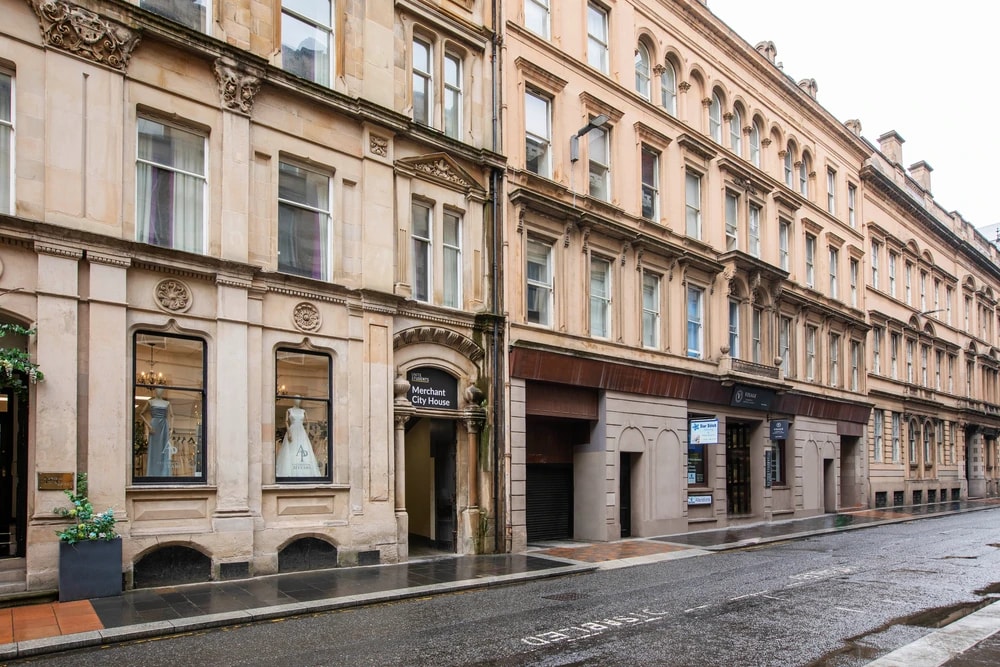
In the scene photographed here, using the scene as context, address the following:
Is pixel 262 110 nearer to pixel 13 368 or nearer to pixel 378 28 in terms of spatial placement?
pixel 378 28

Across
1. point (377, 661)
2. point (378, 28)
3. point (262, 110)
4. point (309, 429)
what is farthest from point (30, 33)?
point (377, 661)

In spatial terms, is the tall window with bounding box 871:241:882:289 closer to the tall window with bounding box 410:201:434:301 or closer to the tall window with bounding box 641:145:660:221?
the tall window with bounding box 641:145:660:221

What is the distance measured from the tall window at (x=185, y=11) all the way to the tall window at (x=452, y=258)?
6299mm

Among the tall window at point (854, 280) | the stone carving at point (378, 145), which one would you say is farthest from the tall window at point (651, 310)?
the tall window at point (854, 280)

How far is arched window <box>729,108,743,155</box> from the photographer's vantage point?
94.4 ft

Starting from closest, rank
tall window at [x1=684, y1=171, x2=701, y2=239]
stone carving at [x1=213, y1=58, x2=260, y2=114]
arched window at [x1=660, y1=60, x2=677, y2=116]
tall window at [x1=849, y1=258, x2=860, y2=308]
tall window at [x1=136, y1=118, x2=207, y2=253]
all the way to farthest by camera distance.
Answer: tall window at [x1=136, y1=118, x2=207, y2=253] < stone carving at [x1=213, y1=58, x2=260, y2=114] < arched window at [x1=660, y1=60, x2=677, y2=116] < tall window at [x1=684, y1=171, x2=701, y2=239] < tall window at [x1=849, y1=258, x2=860, y2=308]

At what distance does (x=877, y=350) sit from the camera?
3712 cm

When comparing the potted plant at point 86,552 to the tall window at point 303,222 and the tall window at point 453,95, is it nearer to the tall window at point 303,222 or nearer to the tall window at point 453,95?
the tall window at point 303,222

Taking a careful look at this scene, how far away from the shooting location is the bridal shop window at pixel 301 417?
49.0 feet

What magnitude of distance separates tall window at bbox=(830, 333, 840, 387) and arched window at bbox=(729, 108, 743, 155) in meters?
9.67

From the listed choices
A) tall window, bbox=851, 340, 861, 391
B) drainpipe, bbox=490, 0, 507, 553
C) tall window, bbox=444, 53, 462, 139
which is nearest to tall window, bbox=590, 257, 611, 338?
drainpipe, bbox=490, 0, 507, 553

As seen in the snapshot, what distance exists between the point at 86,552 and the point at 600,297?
14.4 metres

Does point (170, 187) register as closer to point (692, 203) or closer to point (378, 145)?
point (378, 145)

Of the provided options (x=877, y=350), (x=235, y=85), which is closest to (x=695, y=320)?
(x=877, y=350)
